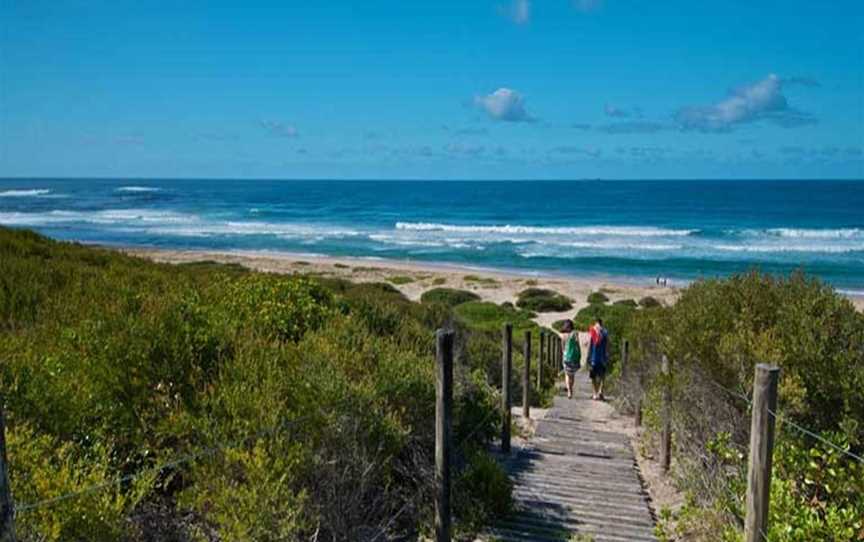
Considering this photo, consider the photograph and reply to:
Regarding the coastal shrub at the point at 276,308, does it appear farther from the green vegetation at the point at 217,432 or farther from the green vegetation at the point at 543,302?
the green vegetation at the point at 543,302

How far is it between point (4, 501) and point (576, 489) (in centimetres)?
568

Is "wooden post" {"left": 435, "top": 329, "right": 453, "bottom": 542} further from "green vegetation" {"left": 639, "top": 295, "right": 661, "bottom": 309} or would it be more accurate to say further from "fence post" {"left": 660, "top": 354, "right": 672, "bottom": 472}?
"green vegetation" {"left": 639, "top": 295, "right": 661, "bottom": 309}

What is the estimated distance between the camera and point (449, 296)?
32.5 m

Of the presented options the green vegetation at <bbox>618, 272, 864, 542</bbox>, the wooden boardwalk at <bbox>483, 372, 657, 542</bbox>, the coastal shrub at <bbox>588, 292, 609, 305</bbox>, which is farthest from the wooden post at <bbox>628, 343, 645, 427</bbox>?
the coastal shrub at <bbox>588, 292, 609, 305</bbox>

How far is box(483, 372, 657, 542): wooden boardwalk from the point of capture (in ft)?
20.8

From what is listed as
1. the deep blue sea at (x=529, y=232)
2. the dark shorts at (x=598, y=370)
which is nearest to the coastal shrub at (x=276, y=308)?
the dark shorts at (x=598, y=370)

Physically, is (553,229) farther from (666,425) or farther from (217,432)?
(217,432)

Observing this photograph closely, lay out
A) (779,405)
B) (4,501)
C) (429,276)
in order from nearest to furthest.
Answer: (4,501) → (779,405) → (429,276)

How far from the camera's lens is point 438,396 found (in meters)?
5.50

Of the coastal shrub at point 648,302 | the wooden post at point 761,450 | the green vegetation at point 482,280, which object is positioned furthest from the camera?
the green vegetation at point 482,280

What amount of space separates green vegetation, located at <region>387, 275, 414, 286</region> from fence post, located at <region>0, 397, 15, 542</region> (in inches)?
1358

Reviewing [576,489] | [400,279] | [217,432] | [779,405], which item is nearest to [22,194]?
[400,279]

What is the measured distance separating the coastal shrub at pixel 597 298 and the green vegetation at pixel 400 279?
9890mm

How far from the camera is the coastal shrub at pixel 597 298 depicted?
32.6m
